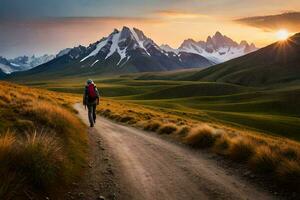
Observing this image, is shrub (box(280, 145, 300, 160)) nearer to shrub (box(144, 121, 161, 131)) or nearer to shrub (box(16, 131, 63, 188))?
shrub (box(16, 131, 63, 188))

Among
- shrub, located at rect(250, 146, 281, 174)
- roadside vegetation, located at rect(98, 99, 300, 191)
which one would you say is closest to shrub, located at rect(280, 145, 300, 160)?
roadside vegetation, located at rect(98, 99, 300, 191)

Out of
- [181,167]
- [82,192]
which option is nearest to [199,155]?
[181,167]

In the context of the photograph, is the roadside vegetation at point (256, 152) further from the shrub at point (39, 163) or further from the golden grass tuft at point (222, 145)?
the shrub at point (39, 163)

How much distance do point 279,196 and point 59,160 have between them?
21.0ft

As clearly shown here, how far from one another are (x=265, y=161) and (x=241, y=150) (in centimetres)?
220

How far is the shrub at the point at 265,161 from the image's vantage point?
12.9 m

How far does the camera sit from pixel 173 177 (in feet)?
40.8

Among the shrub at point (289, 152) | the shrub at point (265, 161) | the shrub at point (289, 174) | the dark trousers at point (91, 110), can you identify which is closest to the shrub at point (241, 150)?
the shrub at point (265, 161)

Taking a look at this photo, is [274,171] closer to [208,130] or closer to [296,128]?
[208,130]

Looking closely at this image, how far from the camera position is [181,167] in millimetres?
14000

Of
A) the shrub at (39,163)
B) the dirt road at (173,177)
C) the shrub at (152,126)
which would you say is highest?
the shrub at (39,163)

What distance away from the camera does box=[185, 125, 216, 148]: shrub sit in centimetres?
1867

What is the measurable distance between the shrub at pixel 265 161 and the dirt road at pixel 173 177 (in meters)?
1.04

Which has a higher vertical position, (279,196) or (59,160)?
(59,160)
